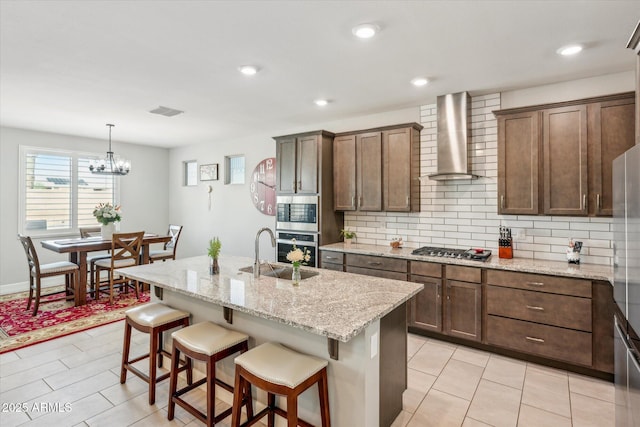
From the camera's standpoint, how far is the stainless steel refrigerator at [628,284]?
4.72 ft

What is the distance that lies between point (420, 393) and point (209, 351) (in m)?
1.66

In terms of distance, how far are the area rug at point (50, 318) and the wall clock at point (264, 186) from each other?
2285 mm

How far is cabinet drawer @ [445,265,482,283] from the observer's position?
323cm

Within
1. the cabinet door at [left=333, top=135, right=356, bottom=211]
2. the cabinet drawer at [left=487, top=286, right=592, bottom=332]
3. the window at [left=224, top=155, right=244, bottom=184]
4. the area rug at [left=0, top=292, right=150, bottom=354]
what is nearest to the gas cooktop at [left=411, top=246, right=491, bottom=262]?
the cabinet drawer at [left=487, top=286, right=592, bottom=332]

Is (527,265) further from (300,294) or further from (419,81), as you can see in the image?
(300,294)

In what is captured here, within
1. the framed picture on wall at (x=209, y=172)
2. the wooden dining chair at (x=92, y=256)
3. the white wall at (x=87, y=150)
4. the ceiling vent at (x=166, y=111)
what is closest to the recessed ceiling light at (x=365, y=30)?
the ceiling vent at (x=166, y=111)

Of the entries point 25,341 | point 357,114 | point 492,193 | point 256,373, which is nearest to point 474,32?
point 492,193

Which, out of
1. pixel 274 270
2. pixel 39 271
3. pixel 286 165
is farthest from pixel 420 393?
pixel 39 271

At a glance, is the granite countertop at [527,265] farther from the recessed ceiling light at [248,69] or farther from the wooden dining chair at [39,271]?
the wooden dining chair at [39,271]

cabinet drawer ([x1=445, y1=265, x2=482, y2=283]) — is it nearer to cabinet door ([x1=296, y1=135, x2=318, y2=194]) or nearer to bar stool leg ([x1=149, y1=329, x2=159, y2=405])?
cabinet door ([x1=296, y1=135, x2=318, y2=194])

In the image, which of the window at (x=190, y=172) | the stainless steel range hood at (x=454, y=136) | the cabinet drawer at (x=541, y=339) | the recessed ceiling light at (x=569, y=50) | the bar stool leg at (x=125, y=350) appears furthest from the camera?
the window at (x=190, y=172)

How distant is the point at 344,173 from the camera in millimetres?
4430

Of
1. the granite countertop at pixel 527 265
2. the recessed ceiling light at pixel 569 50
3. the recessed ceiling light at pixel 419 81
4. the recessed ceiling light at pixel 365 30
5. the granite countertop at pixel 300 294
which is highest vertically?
the recessed ceiling light at pixel 419 81

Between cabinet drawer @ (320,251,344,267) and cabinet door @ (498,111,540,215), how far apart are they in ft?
5.95
